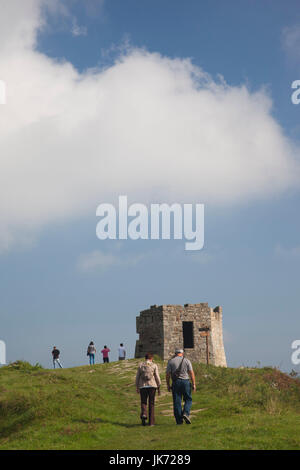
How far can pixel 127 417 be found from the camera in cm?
1617

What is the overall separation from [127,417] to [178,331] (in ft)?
66.2

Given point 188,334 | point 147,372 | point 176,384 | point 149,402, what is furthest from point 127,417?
point 188,334

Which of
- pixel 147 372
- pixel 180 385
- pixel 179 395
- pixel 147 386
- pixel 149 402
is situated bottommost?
pixel 149 402

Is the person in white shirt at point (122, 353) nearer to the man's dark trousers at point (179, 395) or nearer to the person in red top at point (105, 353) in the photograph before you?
the person in red top at point (105, 353)

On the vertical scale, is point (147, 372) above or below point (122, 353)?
above

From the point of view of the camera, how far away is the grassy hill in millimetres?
11066

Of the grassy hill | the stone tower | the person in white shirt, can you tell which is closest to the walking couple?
the grassy hill

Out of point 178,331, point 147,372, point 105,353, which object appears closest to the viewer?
point 147,372

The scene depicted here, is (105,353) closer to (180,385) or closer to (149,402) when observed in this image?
(149,402)

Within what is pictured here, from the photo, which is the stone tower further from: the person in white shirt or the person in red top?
the person in red top

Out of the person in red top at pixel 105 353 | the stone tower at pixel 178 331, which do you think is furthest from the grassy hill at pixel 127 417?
the stone tower at pixel 178 331

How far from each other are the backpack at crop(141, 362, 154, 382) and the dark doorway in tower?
2261cm
